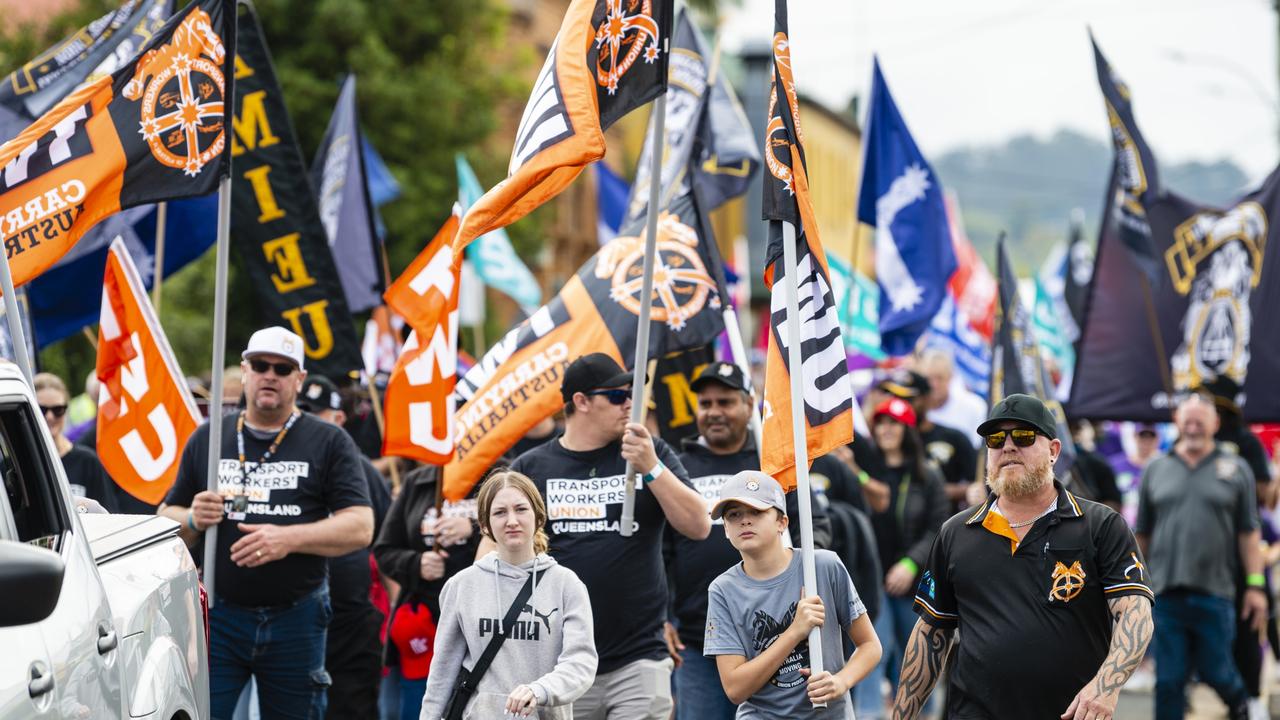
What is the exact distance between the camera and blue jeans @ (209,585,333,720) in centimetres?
791

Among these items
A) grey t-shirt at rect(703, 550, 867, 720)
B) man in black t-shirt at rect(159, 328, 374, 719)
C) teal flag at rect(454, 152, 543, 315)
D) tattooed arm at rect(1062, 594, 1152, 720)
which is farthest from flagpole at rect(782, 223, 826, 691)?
teal flag at rect(454, 152, 543, 315)

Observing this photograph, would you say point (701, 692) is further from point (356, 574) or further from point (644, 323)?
point (356, 574)

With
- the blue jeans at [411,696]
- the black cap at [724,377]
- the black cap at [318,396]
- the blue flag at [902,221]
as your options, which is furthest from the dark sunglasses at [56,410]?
the blue flag at [902,221]

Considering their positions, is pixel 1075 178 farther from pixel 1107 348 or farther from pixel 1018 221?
pixel 1107 348

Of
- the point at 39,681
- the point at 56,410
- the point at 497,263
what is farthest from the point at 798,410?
the point at 497,263

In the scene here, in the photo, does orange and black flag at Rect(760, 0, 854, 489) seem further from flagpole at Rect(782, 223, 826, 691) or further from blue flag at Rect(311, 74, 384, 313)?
blue flag at Rect(311, 74, 384, 313)

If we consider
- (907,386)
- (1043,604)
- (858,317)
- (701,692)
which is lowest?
(701,692)

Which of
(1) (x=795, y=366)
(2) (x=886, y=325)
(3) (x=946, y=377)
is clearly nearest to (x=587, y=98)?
(1) (x=795, y=366)

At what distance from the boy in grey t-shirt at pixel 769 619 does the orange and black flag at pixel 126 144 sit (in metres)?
3.38

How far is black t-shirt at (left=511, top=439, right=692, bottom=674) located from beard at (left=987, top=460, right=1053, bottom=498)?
168 centimetres

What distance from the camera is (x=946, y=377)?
14508mm

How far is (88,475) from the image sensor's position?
943 cm

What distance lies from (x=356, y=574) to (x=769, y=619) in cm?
403

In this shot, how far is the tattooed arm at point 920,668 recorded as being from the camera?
20.4 ft
